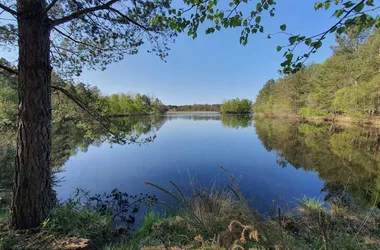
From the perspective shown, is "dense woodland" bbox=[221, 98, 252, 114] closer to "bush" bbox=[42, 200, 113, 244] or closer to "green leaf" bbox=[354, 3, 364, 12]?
"bush" bbox=[42, 200, 113, 244]

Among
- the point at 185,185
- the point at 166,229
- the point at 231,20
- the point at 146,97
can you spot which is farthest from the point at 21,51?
the point at 146,97

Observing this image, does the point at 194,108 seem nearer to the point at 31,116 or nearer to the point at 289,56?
the point at 31,116

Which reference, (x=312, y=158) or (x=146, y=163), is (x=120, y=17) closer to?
(x=146, y=163)

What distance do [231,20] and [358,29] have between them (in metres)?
0.91

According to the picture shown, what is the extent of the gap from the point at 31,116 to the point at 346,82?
30.4m

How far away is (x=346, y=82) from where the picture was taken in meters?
23.9

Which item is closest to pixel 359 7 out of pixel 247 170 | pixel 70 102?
pixel 70 102

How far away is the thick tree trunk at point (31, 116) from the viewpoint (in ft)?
7.27

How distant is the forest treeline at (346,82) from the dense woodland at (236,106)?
42010 millimetres

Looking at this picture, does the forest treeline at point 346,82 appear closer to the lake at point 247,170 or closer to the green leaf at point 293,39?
the lake at point 247,170

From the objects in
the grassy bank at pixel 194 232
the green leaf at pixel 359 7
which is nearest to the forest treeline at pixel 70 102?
the grassy bank at pixel 194 232

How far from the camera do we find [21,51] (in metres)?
2.21

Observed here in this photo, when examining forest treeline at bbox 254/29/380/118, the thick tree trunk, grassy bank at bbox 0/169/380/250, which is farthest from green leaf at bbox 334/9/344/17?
forest treeline at bbox 254/29/380/118

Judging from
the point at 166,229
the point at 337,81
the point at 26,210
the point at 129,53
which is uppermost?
the point at 337,81
